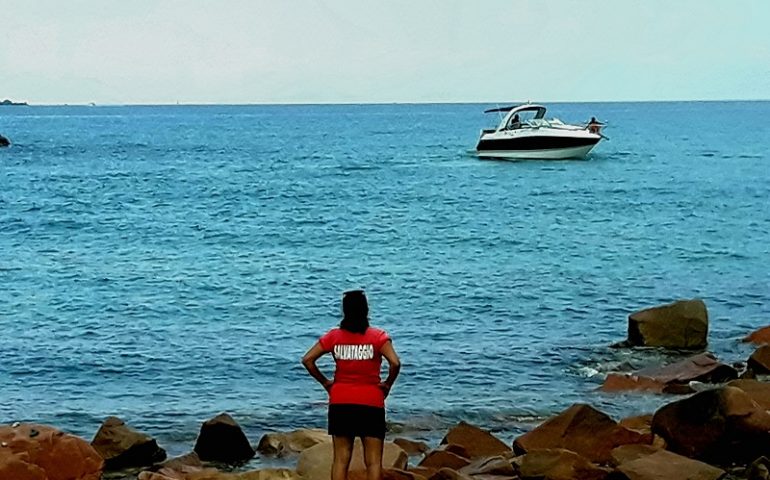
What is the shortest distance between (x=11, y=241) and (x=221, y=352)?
20451 millimetres

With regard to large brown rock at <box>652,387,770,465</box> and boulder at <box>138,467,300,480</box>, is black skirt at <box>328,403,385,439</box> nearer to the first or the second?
boulder at <box>138,467,300,480</box>

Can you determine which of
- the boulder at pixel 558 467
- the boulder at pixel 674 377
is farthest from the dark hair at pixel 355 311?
the boulder at pixel 674 377

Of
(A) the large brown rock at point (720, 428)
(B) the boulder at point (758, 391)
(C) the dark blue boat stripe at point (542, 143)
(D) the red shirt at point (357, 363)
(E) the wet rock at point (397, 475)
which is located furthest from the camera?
(C) the dark blue boat stripe at point (542, 143)

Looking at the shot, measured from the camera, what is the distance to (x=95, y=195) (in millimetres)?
57438

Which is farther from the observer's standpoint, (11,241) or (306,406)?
(11,241)

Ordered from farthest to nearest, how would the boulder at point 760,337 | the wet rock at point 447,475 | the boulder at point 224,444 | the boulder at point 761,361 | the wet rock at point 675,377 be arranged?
the boulder at point 760,337
the boulder at point 761,361
the wet rock at point 675,377
the boulder at point 224,444
the wet rock at point 447,475

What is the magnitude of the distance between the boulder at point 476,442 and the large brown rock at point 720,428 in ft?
7.08

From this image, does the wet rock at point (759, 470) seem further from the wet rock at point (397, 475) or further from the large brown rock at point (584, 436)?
the wet rock at point (397, 475)

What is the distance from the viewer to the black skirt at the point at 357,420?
30.5 feet

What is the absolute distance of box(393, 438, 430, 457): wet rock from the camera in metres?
14.3

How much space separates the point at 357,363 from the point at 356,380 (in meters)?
0.17

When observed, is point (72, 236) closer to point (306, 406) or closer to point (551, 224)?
point (551, 224)

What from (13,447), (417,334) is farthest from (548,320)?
(13,447)

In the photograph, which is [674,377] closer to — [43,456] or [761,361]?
[761,361]
